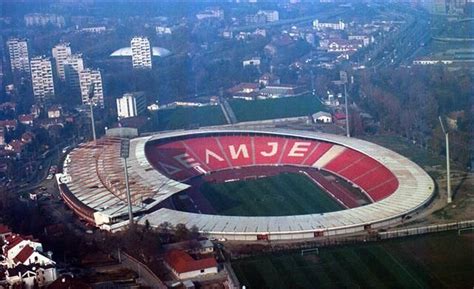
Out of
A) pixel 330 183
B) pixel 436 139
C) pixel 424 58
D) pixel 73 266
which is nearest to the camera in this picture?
pixel 73 266

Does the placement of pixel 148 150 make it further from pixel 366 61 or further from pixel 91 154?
pixel 366 61

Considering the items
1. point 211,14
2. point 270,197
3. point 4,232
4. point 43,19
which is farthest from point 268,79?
point 4,232

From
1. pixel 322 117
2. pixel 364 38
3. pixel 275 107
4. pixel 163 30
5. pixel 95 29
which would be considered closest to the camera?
pixel 322 117

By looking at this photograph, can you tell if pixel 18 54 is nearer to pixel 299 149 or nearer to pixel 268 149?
pixel 268 149

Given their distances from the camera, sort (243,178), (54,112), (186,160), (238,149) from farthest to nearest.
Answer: (54,112)
(238,149)
(186,160)
(243,178)

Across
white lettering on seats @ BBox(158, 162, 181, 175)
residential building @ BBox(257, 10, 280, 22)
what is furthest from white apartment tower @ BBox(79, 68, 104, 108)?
residential building @ BBox(257, 10, 280, 22)

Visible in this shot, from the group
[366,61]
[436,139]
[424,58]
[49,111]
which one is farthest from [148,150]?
[366,61]
